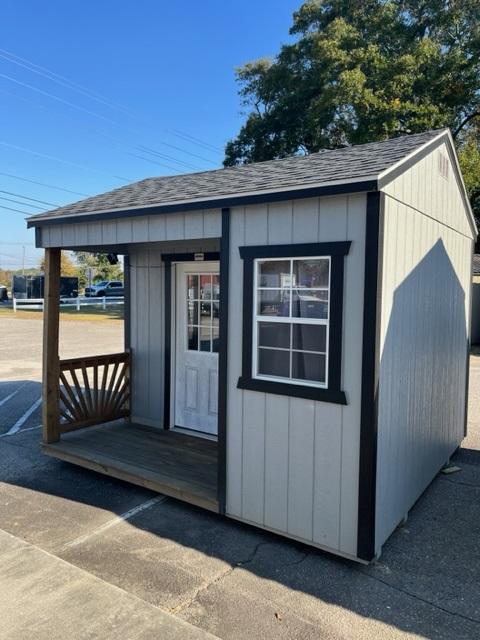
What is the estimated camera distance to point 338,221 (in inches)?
141

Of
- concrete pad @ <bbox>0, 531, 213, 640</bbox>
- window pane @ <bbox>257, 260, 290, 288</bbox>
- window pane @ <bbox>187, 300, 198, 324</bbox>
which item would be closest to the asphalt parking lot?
concrete pad @ <bbox>0, 531, 213, 640</bbox>

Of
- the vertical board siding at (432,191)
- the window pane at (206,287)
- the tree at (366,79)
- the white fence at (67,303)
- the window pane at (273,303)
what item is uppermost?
the tree at (366,79)

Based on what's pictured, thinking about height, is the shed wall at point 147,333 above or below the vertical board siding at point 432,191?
below

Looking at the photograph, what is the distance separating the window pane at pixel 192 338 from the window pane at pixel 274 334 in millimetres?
2323

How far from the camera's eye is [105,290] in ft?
142

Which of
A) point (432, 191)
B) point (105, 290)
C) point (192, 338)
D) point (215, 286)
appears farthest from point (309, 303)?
point (105, 290)

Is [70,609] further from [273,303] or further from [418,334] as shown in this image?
[418,334]

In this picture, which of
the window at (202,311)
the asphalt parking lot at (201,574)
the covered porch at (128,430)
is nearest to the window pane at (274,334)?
the covered porch at (128,430)

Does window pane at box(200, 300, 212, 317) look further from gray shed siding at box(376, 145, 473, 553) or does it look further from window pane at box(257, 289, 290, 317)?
gray shed siding at box(376, 145, 473, 553)

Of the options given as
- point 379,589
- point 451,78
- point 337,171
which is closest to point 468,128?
point 451,78

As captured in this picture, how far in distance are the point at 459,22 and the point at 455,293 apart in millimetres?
15830

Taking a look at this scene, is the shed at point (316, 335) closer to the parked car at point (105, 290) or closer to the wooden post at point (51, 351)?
the wooden post at point (51, 351)

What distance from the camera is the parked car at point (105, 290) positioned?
42.5 meters

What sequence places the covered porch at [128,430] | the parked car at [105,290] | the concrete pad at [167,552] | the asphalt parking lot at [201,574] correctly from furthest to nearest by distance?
the parked car at [105,290] → the covered porch at [128,430] → the concrete pad at [167,552] → the asphalt parking lot at [201,574]
